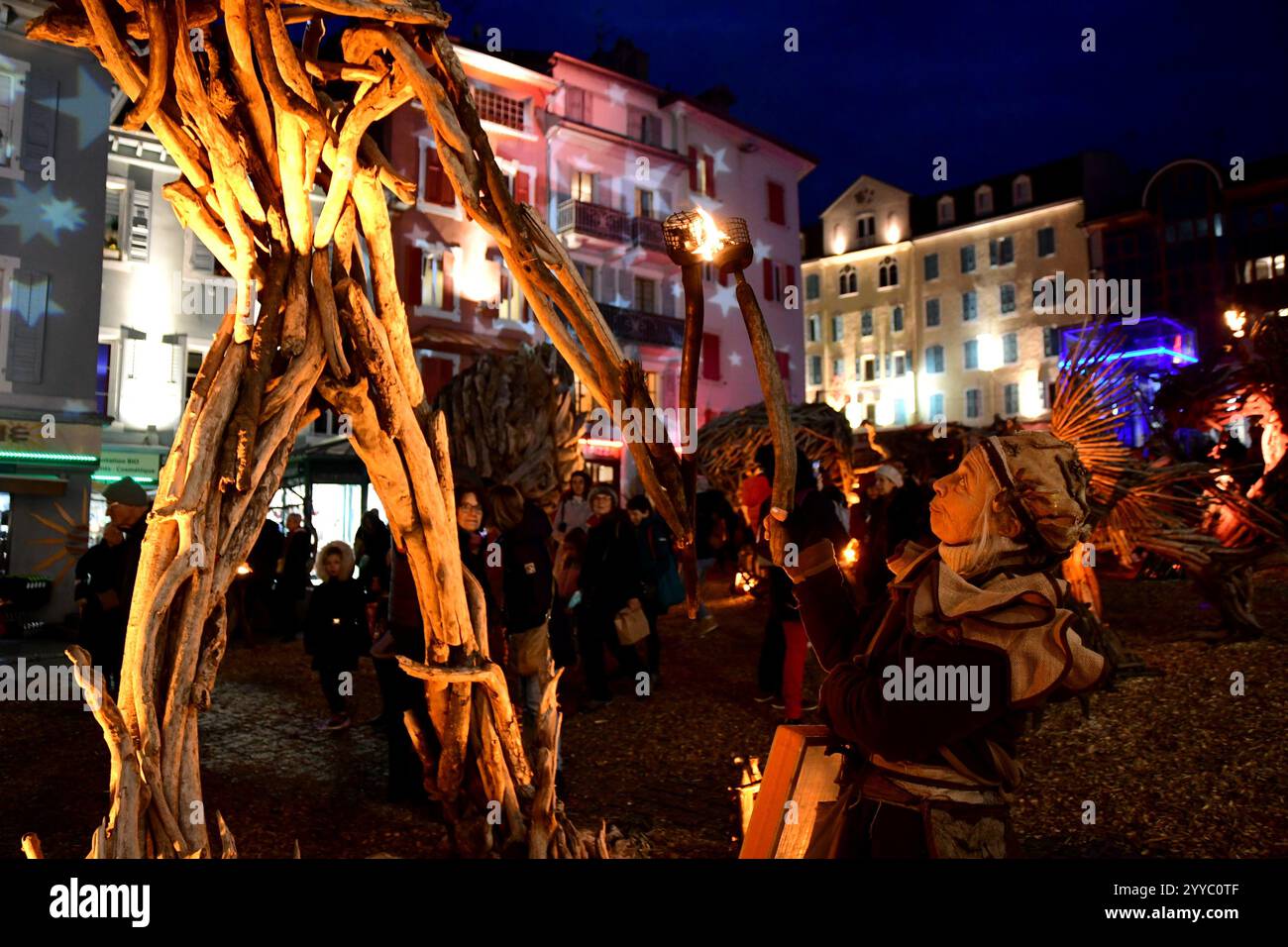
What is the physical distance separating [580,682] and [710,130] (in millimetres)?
26825

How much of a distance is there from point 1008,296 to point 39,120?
111 feet

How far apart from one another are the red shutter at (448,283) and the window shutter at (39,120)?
32.7 feet

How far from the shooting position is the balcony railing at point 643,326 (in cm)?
2647

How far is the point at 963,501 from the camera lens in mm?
1927

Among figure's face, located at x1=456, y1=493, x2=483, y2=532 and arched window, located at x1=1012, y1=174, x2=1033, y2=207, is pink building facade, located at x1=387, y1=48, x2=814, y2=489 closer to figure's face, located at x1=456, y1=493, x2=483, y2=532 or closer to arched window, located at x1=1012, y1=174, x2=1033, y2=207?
arched window, located at x1=1012, y1=174, x2=1033, y2=207

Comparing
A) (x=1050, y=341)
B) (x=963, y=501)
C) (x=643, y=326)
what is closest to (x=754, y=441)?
(x=643, y=326)

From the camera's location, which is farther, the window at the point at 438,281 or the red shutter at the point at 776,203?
the red shutter at the point at 776,203

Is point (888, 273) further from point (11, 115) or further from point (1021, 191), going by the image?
point (11, 115)

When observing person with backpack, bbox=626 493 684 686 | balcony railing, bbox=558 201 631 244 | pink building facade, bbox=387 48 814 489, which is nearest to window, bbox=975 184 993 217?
pink building facade, bbox=387 48 814 489

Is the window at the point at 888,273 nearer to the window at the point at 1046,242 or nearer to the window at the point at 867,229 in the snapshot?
the window at the point at 867,229

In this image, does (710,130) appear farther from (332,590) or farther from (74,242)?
(332,590)

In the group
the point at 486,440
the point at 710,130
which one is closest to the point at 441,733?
the point at 486,440

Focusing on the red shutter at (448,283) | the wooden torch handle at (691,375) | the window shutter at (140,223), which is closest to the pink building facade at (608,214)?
the red shutter at (448,283)

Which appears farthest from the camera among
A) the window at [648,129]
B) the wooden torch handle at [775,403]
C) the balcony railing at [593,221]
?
the window at [648,129]
